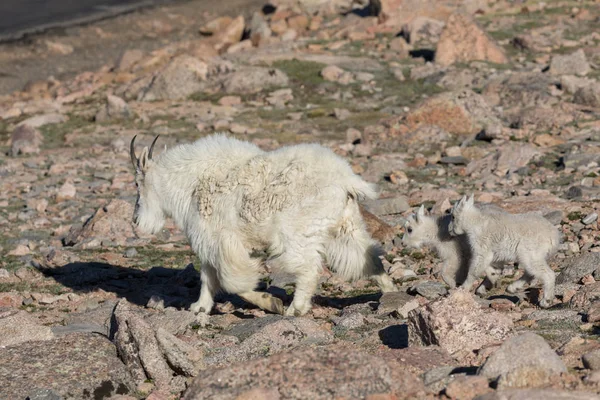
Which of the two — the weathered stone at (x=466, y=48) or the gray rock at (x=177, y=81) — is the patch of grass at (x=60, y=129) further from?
the weathered stone at (x=466, y=48)

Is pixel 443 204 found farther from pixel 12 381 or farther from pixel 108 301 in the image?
pixel 12 381

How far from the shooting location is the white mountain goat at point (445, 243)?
10297 millimetres

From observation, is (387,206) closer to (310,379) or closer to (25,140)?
(310,379)

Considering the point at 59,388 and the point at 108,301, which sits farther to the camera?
the point at 108,301

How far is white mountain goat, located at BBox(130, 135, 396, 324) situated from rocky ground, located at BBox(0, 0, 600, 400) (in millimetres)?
426

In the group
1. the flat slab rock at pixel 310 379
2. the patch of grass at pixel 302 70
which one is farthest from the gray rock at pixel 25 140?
the flat slab rock at pixel 310 379

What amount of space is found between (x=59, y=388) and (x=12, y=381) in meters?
0.38

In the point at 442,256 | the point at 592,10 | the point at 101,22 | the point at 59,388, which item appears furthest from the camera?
the point at 101,22

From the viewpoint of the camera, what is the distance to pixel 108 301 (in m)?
10.9

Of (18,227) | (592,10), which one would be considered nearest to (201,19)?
(592,10)

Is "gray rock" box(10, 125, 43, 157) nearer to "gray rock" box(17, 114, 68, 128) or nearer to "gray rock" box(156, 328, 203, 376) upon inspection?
→ "gray rock" box(17, 114, 68, 128)

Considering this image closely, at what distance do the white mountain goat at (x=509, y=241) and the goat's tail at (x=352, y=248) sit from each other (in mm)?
958

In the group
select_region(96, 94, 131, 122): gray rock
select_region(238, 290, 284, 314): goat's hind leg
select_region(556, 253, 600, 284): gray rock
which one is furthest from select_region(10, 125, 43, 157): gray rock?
select_region(556, 253, 600, 284): gray rock

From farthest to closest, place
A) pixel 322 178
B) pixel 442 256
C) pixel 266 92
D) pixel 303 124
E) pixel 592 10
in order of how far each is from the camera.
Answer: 1. pixel 592 10
2. pixel 266 92
3. pixel 303 124
4. pixel 442 256
5. pixel 322 178
